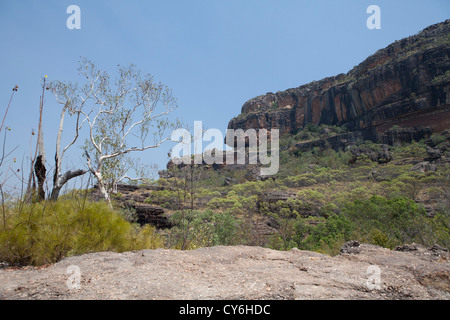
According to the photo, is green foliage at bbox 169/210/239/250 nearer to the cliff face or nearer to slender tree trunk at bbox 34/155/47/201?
slender tree trunk at bbox 34/155/47/201

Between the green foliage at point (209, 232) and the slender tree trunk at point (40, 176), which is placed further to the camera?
the green foliage at point (209, 232)

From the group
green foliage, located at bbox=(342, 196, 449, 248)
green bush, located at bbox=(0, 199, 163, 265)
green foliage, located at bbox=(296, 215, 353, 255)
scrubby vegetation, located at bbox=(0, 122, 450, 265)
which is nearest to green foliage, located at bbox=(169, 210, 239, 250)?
scrubby vegetation, located at bbox=(0, 122, 450, 265)

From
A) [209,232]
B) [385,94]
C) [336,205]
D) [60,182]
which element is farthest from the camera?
[385,94]

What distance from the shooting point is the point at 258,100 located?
225 feet

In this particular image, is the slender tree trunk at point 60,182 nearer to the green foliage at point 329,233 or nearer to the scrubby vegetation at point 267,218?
the scrubby vegetation at point 267,218

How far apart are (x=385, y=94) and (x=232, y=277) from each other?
165ft

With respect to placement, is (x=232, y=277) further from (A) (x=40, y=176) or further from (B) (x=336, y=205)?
(B) (x=336, y=205)

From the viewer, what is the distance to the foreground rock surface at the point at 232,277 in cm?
193

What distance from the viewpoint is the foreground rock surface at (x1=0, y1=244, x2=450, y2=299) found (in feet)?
6.34

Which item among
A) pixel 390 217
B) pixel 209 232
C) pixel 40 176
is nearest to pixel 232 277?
pixel 40 176

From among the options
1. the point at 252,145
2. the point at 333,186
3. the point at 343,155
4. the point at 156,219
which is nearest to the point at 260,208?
the point at 156,219

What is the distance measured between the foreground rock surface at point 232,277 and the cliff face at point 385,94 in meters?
43.3

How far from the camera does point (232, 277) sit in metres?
2.34

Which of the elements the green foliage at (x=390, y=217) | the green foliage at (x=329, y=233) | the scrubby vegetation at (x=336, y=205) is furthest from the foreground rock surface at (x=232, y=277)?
the green foliage at (x=390, y=217)
